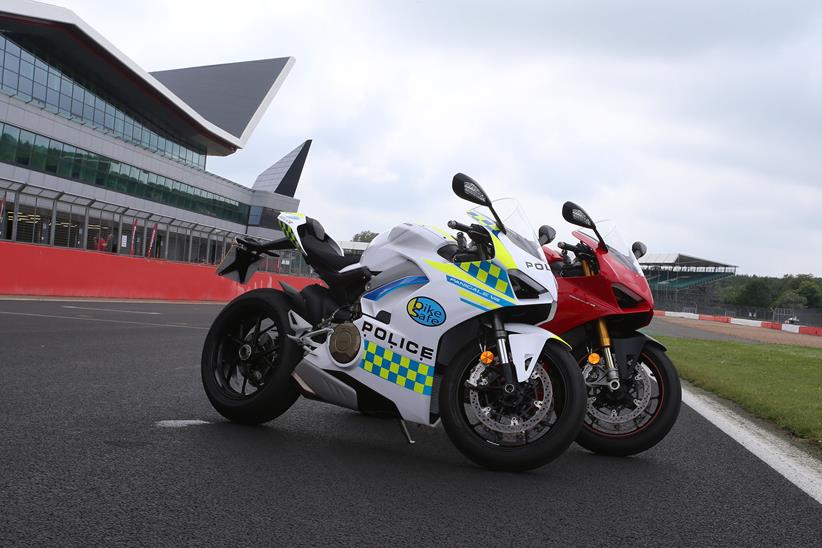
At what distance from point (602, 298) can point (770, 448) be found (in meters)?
1.63

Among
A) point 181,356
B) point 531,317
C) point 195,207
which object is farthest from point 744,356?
point 195,207

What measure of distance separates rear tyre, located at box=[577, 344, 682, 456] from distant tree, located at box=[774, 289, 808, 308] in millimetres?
132840

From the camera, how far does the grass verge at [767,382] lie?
5.83 metres

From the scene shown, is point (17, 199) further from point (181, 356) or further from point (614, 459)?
point (614, 459)

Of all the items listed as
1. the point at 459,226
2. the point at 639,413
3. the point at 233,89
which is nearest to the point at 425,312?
the point at 459,226

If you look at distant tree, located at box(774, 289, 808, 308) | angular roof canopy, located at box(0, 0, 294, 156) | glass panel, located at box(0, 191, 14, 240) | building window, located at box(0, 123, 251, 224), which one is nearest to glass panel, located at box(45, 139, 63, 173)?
building window, located at box(0, 123, 251, 224)

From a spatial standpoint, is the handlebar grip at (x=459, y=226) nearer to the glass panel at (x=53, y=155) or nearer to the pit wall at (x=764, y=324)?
the pit wall at (x=764, y=324)

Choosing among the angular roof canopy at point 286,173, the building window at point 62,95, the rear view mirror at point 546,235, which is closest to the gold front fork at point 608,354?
the rear view mirror at point 546,235

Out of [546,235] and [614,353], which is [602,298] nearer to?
[614,353]

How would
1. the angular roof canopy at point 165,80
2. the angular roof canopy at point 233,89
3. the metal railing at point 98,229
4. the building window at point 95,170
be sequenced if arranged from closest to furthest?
1. the metal railing at point 98,229
2. the building window at point 95,170
3. the angular roof canopy at point 165,80
4. the angular roof canopy at point 233,89

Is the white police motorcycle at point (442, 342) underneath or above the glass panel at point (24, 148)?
underneath

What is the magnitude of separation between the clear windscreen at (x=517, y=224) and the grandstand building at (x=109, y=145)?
14899mm

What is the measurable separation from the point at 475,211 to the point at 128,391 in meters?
2.83

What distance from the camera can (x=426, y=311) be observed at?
3.60 meters
